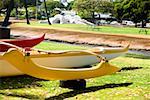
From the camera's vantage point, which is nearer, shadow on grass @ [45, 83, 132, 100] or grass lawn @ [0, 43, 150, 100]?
grass lawn @ [0, 43, 150, 100]

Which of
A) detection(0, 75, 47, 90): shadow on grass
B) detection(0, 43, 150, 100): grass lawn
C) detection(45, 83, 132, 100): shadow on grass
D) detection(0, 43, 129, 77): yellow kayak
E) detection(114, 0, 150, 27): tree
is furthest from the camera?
detection(114, 0, 150, 27): tree

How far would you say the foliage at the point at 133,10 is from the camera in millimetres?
71375

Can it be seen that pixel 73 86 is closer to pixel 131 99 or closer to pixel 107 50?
pixel 131 99

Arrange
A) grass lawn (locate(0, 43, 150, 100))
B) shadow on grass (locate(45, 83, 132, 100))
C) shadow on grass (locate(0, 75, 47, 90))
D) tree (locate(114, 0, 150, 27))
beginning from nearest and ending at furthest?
grass lawn (locate(0, 43, 150, 100))
shadow on grass (locate(45, 83, 132, 100))
shadow on grass (locate(0, 75, 47, 90))
tree (locate(114, 0, 150, 27))

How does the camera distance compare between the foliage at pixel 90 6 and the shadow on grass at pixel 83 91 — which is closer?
the shadow on grass at pixel 83 91

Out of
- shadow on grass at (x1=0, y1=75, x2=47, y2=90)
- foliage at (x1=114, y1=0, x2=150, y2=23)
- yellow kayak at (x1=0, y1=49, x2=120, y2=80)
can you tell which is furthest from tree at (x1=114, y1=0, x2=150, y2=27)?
yellow kayak at (x1=0, y1=49, x2=120, y2=80)

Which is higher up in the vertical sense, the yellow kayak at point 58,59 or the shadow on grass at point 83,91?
the yellow kayak at point 58,59

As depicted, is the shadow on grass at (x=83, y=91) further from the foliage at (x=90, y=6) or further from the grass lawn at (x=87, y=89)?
the foliage at (x=90, y=6)

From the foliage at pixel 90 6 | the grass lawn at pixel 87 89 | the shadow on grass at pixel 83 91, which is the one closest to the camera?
the grass lawn at pixel 87 89

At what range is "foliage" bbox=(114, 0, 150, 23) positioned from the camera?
7138 centimetres

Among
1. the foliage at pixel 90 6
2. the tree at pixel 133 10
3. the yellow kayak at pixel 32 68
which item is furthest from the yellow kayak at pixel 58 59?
the foliage at pixel 90 6

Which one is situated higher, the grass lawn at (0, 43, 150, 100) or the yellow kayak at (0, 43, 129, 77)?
the yellow kayak at (0, 43, 129, 77)

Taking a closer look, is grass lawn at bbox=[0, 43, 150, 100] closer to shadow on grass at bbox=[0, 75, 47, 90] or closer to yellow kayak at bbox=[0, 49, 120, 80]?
shadow on grass at bbox=[0, 75, 47, 90]

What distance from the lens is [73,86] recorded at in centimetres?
1211
